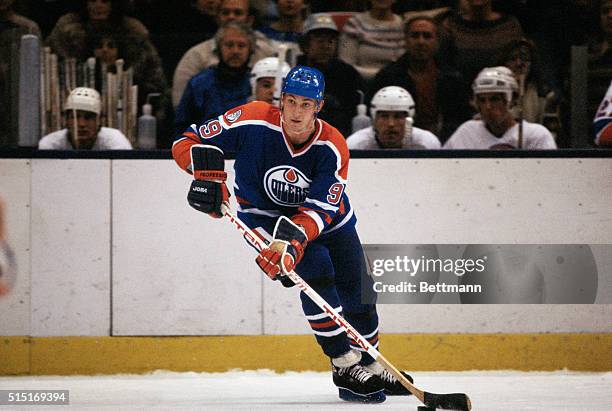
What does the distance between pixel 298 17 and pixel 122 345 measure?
2.15m

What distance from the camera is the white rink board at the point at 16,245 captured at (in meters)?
5.40

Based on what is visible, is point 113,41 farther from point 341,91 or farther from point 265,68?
point 341,91

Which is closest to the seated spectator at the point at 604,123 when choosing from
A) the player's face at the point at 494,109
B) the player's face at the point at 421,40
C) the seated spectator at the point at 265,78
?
the player's face at the point at 494,109

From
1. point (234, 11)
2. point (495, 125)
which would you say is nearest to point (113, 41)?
point (234, 11)

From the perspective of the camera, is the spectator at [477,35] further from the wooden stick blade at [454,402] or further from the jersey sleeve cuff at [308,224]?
the wooden stick blade at [454,402]

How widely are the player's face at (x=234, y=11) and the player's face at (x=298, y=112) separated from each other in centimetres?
220

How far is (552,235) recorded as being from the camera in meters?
5.47

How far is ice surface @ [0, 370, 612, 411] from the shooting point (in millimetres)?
4430

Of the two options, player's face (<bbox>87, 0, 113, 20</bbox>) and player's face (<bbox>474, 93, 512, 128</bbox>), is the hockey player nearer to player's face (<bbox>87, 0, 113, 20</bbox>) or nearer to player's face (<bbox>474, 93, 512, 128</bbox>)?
player's face (<bbox>474, 93, 512, 128</bbox>)

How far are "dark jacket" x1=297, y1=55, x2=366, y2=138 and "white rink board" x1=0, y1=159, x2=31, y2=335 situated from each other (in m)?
1.57

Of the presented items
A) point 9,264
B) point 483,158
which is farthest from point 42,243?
point 483,158

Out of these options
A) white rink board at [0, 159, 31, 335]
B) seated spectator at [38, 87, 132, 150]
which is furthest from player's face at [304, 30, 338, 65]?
white rink board at [0, 159, 31, 335]

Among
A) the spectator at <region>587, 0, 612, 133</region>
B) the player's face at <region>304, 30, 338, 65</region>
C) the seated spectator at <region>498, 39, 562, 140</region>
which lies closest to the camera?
the spectator at <region>587, 0, 612, 133</region>

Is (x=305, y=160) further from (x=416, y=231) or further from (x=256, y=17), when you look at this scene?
(x=256, y=17)
